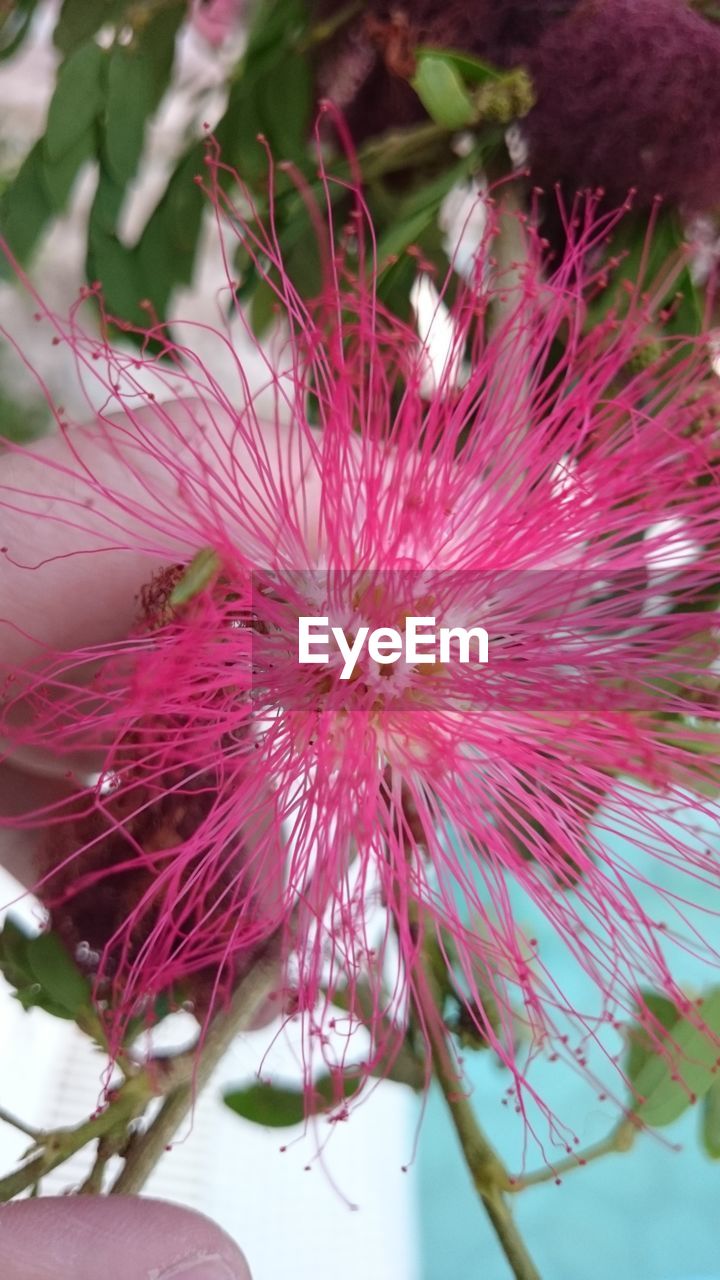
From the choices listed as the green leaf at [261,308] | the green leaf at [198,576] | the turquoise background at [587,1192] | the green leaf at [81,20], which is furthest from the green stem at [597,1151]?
the green leaf at [81,20]

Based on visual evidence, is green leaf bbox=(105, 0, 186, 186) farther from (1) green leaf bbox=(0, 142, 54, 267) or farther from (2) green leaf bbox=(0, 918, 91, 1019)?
(2) green leaf bbox=(0, 918, 91, 1019)

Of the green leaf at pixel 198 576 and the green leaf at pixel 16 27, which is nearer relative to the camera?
the green leaf at pixel 198 576

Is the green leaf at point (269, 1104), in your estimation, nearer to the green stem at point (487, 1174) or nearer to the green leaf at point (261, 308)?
the green stem at point (487, 1174)

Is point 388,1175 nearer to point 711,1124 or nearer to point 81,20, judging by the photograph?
point 711,1124

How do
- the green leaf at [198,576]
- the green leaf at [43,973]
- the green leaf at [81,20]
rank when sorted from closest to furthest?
the green leaf at [198,576] < the green leaf at [43,973] < the green leaf at [81,20]

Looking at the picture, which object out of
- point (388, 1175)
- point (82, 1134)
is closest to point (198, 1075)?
point (82, 1134)

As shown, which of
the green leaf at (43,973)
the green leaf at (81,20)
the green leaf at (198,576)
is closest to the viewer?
the green leaf at (198,576)
